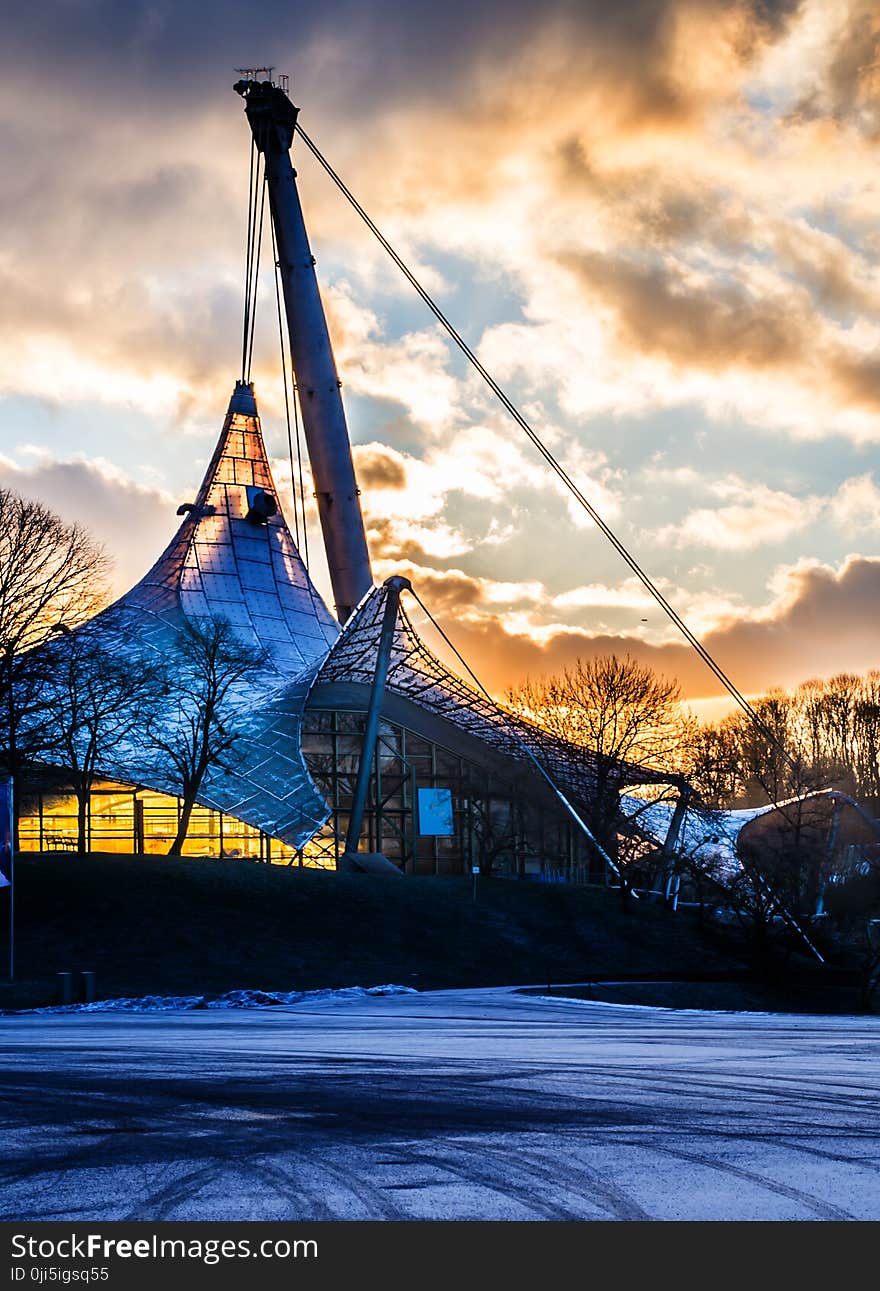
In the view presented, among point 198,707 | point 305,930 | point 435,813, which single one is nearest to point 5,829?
point 305,930

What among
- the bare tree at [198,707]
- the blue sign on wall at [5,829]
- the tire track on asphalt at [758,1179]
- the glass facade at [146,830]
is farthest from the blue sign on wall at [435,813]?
the tire track on asphalt at [758,1179]

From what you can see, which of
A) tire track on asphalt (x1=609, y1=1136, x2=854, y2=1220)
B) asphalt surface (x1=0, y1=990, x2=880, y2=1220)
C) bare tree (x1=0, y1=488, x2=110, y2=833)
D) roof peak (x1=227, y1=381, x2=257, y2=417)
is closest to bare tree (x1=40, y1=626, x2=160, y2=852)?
bare tree (x1=0, y1=488, x2=110, y2=833)

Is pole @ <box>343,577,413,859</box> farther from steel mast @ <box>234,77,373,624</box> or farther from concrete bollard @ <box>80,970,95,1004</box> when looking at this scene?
concrete bollard @ <box>80,970,95,1004</box>

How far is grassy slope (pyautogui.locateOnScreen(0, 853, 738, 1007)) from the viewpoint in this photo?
39.0 meters

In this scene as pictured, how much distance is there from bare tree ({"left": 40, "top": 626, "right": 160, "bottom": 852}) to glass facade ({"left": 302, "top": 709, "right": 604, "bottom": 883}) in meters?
10.6

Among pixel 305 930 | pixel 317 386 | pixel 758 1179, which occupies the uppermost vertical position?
pixel 317 386

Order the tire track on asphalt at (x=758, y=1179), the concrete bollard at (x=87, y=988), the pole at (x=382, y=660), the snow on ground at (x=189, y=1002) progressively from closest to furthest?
the tire track on asphalt at (x=758, y=1179) → the snow on ground at (x=189, y=1002) → the concrete bollard at (x=87, y=988) → the pole at (x=382, y=660)

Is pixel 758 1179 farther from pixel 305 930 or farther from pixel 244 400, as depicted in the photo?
pixel 244 400

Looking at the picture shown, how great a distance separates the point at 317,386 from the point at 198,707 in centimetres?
2457

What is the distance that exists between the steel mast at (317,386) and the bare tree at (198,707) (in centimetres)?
990

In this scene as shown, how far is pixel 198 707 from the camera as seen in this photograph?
60.4m

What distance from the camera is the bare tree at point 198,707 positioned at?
194 feet

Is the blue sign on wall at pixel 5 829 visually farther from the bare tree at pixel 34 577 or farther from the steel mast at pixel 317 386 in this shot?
the steel mast at pixel 317 386

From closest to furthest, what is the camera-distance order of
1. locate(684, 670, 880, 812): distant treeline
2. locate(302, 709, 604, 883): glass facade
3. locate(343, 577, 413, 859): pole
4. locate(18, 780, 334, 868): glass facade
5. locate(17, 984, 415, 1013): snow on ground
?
locate(17, 984, 415, 1013): snow on ground < locate(343, 577, 413, 859): pole < locate(18, 780, 334, 868): glass facade < locate(302, 709, 604, 883): glass facade < locate(684, 670, 880, 812): distant treeline
